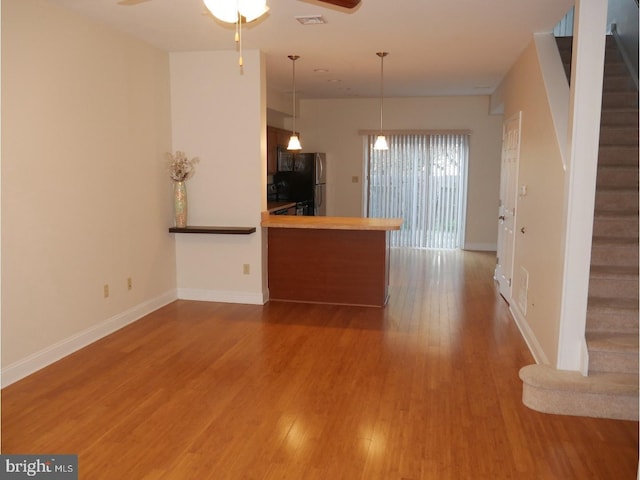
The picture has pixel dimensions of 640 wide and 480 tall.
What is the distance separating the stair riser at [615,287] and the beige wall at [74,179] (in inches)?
153

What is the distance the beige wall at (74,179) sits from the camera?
3461 millimetres

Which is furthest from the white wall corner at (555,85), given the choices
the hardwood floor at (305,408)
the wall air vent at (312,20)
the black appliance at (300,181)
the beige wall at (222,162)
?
the black appliance at (300,181)

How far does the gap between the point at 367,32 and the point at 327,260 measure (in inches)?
91.0

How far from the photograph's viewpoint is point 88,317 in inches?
169

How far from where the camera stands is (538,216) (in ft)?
13.9

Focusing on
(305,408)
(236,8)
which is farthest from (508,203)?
(236,8)

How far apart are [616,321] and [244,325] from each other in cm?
303

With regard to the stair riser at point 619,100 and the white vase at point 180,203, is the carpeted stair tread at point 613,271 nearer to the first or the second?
the stair riser at point 619,100

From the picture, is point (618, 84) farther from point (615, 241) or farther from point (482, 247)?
point (482, 247)

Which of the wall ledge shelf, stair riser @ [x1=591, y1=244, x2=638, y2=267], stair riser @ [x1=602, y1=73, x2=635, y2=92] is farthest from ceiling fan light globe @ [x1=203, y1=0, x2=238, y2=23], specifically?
stair riser @ [x1=602, y1=73, x2=635, y2=92]

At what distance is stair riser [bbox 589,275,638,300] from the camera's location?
368cm

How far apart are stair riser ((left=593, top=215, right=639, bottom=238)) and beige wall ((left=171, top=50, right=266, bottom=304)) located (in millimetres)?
3107

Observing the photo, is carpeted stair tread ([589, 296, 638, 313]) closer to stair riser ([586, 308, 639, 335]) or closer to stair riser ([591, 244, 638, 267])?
stair riser ([586, 308, 639, 335])

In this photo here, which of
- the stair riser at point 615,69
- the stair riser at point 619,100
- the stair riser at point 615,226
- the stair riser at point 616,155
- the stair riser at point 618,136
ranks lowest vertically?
the stair riser at point 615,226
